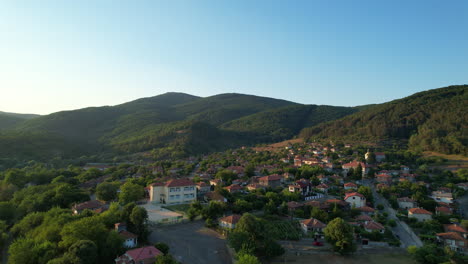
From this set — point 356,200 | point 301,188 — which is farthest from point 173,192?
point 356,200

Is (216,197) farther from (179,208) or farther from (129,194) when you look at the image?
(129,194)

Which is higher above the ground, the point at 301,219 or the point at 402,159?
the point at 402,159

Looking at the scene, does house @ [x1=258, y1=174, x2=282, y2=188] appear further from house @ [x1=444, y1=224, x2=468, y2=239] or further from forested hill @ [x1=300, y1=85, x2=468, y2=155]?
forested hill @ [x1=300, y1=85, x2=468, y2=155]

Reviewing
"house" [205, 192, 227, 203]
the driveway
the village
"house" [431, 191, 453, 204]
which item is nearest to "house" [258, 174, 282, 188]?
the village

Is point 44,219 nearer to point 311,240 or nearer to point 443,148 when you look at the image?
point 311,240

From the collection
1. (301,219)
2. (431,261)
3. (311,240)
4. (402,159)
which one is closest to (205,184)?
(301,219)
